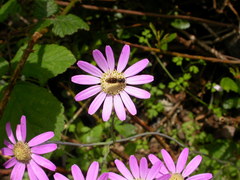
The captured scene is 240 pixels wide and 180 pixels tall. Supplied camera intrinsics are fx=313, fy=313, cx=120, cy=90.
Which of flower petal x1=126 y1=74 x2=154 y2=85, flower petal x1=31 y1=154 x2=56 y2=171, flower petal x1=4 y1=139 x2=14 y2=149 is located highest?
flower petal x1=126 y1=74 x2=154 y2=85

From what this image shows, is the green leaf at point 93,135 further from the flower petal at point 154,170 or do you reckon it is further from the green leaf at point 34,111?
the flower petal at point 154,170

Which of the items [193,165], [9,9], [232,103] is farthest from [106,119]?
[232,103]

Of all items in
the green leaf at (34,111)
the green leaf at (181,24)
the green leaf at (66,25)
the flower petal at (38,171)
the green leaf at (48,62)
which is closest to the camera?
the flower petal at (38,171)

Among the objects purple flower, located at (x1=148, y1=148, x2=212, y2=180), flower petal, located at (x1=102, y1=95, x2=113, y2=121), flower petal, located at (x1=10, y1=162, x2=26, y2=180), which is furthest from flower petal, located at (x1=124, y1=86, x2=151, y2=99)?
flower petal, located at (x1=10, y1=162, x2=26, y2=180)

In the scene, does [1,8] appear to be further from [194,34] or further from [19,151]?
[194,34]

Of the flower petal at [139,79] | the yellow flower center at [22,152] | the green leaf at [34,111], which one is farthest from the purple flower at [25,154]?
the flower petal at [139,79]

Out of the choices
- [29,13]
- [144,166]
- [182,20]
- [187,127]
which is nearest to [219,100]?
[187,127]

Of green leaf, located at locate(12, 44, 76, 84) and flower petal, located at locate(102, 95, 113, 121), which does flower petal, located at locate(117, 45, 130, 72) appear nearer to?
flower petal, located at locate(102, 95, 113, 121)
